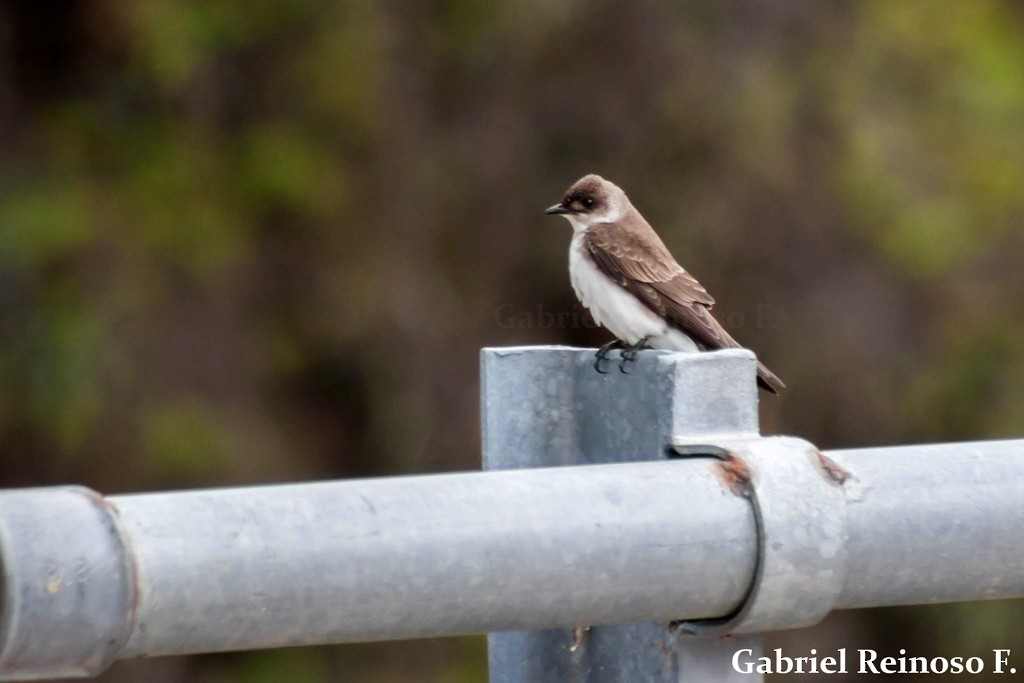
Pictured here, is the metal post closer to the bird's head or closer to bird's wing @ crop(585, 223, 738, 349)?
bird's wing @ crop(585, 223, 738, 349)

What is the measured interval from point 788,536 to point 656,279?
3.70 m

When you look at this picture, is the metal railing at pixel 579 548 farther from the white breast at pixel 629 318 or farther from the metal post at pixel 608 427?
the white breast at pixel 629 318

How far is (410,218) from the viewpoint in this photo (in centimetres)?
757

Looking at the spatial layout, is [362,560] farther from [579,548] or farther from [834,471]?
[834,471]

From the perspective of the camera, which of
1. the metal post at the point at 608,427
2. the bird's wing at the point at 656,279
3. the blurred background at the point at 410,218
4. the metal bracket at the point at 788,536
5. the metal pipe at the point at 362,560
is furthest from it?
the blurred background at the point at 410,218

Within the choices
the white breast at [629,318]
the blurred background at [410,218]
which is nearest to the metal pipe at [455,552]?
the white breast at [629,318]

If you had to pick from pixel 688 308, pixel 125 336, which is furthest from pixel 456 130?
pixel 688 308

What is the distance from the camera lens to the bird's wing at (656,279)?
5.12 m

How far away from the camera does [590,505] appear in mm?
1520

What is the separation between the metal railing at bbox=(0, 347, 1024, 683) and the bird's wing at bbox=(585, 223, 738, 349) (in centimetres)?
324

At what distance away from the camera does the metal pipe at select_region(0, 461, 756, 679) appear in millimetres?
1268

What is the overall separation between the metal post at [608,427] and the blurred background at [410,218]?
539 cm

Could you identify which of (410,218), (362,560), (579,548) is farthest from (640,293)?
(362,560)

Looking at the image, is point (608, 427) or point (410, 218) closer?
point (608, 427)
